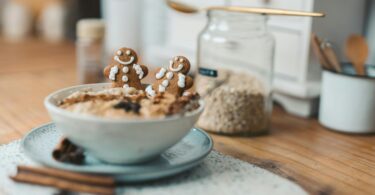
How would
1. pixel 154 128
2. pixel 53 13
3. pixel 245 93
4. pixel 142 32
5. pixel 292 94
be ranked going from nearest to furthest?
pixel 154 128 < pixel 245 93 < pixel 292 94 < pixel 142 32 < pixel 53 13

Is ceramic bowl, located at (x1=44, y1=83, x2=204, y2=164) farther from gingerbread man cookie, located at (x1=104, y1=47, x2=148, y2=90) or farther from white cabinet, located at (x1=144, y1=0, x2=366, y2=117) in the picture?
white cabinet, located at (x1=144, y1=0, x2=366, y2=117)

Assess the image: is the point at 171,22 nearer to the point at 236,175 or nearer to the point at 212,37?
the point at 212,37

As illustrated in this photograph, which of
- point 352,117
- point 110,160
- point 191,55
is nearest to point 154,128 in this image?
point 110,160

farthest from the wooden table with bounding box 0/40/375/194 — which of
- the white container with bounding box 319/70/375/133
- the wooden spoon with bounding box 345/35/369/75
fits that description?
the wooden spoon with bounding box 345/35/369/75

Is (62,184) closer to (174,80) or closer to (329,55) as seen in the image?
(174,80)

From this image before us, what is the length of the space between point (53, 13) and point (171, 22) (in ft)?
2.55

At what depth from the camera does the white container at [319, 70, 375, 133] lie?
2.93 feet

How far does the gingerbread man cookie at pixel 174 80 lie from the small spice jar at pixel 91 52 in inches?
20.4

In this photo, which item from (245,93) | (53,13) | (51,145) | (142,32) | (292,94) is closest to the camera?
(51,145)

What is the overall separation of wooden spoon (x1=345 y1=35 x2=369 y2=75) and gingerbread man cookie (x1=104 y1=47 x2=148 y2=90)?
44 cm

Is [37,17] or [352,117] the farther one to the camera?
[37,17]

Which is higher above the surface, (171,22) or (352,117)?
(171,22)

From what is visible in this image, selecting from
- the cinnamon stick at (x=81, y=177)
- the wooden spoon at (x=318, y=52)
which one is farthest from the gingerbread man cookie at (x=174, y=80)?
the wooden spoon at (x=318, y=52)

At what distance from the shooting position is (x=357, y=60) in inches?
38.1
